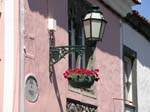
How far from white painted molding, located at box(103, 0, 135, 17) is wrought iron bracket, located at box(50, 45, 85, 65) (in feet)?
13.1

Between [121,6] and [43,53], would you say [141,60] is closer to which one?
[121,6]

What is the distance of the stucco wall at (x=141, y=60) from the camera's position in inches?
750

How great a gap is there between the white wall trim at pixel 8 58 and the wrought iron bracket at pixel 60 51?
1265mm

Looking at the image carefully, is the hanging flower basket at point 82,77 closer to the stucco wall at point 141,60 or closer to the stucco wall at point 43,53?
the stucco wall at point 43,53

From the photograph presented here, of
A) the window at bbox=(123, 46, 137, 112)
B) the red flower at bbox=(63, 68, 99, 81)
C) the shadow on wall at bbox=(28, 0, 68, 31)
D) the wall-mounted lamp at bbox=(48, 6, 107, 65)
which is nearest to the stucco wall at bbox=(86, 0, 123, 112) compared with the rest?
the window at bbox=(123, 46, 137, 112)

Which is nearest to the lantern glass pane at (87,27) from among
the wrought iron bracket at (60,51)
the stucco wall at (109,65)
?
the wrought iron bracket at (60,51)

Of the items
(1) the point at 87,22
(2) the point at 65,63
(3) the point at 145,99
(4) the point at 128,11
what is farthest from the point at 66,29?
(3) the point at 145,99

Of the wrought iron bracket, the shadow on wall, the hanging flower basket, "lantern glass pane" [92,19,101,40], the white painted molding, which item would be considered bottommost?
the hanging flower basket

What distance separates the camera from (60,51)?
1317cm

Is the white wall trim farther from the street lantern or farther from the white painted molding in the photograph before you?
the white painted molding

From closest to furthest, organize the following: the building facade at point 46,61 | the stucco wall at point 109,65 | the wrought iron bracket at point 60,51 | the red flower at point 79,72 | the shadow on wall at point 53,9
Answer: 1. the building facade at point 46,61
2. the wrought iron bracket at point 60,51
3. the red flower at point 79,72
4. the shadow on wall at point 53,9
5. the stucco wall at point 109,65

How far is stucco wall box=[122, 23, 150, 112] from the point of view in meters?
19.0

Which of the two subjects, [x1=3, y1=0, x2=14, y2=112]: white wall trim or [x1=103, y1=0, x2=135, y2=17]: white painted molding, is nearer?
[x1=3, y1=0, x2=14, y2=112]: white wall trim

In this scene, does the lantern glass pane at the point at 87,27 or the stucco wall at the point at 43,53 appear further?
the stucco wall at the point at 43,53
